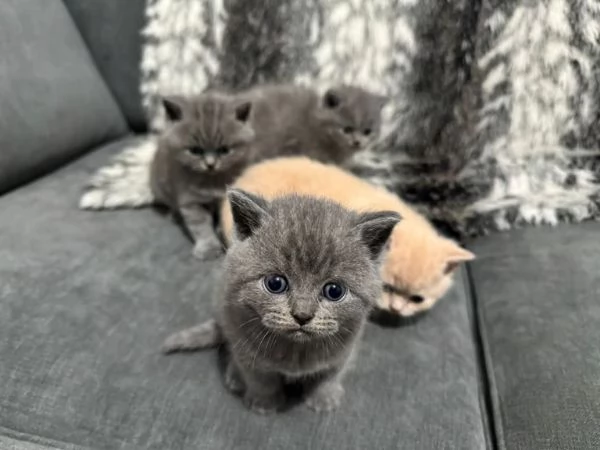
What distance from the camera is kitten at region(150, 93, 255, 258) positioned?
1409 mm

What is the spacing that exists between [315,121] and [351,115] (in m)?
0.13

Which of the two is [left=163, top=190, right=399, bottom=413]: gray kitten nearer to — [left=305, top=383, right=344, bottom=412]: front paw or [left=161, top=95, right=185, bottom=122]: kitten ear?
[left=305, top=383, right=344, bottom=412]: front paw

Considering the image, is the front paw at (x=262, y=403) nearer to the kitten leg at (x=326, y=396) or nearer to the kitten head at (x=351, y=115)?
the kitten leg at (x=326, y=396)

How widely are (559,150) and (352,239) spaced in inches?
35.8

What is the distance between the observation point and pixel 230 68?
1628 mm

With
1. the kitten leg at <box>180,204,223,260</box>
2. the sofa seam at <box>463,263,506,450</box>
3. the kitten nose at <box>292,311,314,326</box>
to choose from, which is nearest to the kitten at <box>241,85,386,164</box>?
the kitten leg at <box>180,204,223,260</box>

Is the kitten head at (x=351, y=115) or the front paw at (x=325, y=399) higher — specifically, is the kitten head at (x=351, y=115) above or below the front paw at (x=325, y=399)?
above

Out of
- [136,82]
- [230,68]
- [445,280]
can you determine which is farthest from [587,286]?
[136,82]

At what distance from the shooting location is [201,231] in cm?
138

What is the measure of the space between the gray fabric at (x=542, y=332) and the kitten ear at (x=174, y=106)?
82cm

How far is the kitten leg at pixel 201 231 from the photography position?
1.31 metres

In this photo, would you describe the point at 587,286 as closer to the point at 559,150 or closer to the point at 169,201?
the point at 559,150

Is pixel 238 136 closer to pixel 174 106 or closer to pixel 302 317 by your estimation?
pixel 174 106

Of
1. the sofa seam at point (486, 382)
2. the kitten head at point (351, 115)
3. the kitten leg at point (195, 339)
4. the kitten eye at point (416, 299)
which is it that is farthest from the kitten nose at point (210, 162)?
the sofa seam at point (486, 382)
